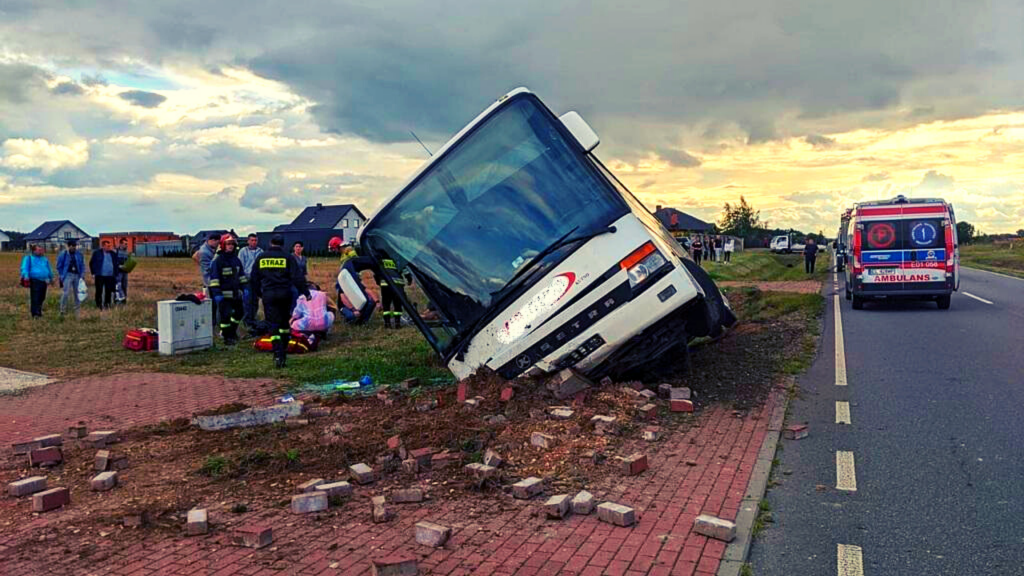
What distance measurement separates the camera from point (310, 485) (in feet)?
Answer: 17.6

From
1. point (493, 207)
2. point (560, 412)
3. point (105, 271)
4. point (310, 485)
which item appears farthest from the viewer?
point (105, 271)

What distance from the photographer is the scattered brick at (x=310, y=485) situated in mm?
5332

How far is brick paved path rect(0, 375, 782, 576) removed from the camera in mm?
4215

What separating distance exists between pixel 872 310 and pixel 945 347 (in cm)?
659

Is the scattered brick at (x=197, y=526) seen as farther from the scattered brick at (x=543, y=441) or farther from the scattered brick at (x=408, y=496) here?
the scattered brick at (x=543, y=441)

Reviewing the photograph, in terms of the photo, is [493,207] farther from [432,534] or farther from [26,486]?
[26,486]

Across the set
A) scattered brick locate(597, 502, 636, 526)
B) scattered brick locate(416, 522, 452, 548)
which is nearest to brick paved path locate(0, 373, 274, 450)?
scattered brick locate(416, 522, 452, 548)

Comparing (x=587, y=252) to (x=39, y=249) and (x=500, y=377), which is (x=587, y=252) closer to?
(x=500, y=377)

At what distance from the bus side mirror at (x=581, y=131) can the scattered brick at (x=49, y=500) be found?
5.11 m

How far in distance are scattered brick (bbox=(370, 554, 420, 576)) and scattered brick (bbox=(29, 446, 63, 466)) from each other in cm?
348

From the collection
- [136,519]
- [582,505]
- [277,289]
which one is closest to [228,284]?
[277,289]

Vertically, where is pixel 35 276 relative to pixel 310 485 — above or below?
above

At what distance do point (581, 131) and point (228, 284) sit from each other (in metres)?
7.78

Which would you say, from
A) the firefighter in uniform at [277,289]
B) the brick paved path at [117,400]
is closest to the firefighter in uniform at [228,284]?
Answer: the firefighter in uniform at [277,289]
